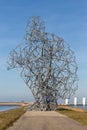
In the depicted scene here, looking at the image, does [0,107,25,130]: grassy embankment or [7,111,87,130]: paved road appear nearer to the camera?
[7,111,87,130]: paved road

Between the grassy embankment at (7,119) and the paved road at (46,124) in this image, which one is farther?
the grassy embankment at (7,119)

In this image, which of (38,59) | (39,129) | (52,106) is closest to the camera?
(39,129)

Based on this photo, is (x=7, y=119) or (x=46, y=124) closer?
(x=46, y=124)

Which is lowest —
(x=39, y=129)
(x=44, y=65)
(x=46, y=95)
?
(x=39, y=129)

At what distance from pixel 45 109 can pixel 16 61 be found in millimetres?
9235

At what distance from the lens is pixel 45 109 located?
200 feet

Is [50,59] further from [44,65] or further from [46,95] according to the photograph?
[46,95]

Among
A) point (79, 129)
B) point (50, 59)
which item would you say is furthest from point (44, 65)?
point (79, 129)

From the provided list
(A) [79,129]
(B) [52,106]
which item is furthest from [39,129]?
(B) [52,106]

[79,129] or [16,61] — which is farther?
[16,61]

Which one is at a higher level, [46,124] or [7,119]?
[7,119]

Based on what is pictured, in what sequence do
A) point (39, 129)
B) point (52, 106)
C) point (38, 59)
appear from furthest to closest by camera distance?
1. point (52, 106)
2. point (38, 59)
3. point (39, 129)

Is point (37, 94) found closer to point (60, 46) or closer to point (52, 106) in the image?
point (52, 106)

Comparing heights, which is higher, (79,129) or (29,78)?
(29,78)
